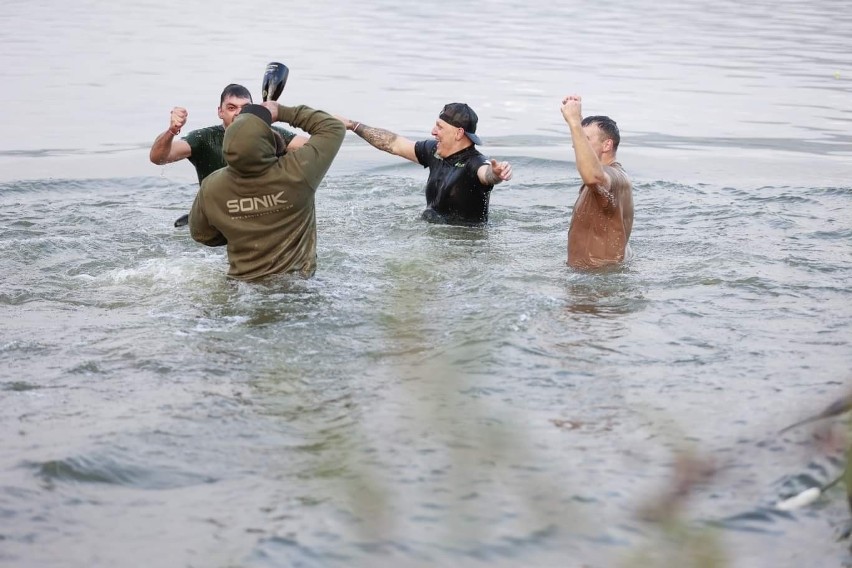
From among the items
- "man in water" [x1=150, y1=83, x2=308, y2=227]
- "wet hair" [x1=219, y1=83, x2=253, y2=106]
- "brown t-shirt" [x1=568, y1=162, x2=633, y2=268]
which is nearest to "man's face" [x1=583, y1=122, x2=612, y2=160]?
"brown t-shirt" [x1=568, y1=162, x2=633, y2=268]

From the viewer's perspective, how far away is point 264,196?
7137mm

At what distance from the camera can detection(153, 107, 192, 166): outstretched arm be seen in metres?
8.31

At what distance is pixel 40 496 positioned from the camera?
14.8 feet

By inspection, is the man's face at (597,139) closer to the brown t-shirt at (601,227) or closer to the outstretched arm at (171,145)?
the brown t-shirt at (601,227)

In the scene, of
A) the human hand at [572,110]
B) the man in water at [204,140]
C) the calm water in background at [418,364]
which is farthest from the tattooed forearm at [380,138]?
the human hand at [572,110]

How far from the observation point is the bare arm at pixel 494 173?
27.6 feet

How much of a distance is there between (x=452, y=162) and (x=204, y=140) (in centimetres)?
203

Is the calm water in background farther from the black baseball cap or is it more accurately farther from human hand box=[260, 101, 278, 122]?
human hand box=[260, 101, 278, 122]

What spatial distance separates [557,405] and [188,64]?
Answer: 17666 millimetres

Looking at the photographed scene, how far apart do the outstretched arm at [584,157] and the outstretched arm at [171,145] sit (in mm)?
2779

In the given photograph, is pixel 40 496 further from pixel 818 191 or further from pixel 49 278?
pixel 818 191

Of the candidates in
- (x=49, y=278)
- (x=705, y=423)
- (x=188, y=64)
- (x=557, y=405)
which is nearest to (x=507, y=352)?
(x=557, y=405)

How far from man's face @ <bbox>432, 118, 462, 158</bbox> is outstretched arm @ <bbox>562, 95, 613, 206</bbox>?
78.7 inches

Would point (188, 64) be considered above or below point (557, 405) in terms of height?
above
